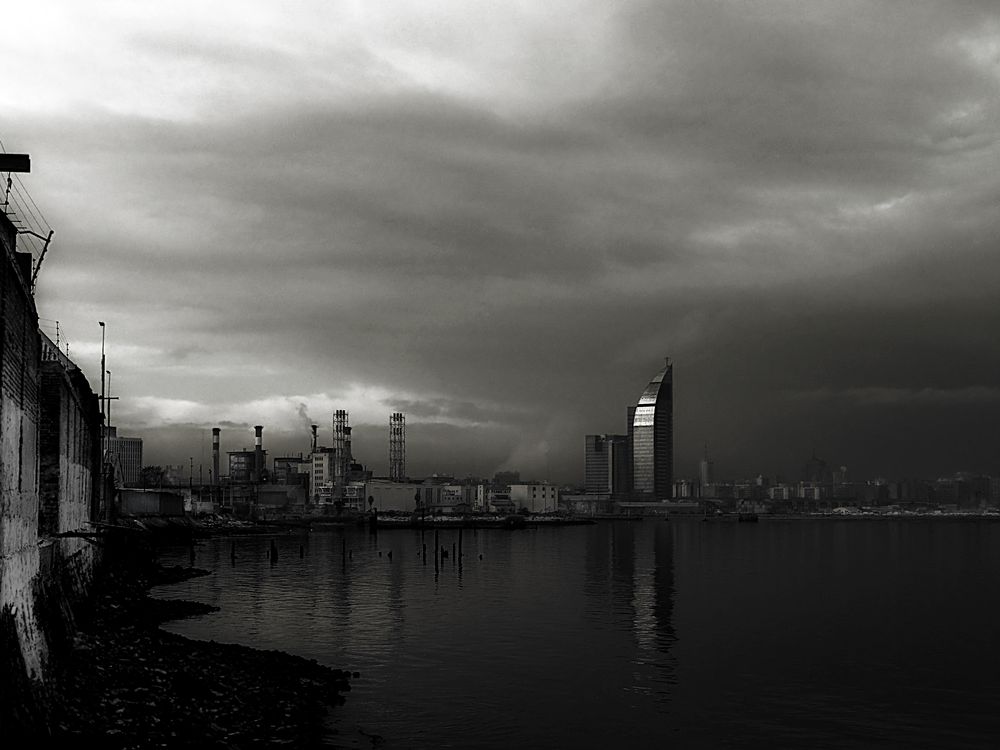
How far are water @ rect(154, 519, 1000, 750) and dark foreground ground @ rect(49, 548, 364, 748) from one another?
197 cm

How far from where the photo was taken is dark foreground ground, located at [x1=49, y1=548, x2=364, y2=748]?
28.9m

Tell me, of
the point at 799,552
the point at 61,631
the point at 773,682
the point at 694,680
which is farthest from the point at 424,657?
the point at 799,552

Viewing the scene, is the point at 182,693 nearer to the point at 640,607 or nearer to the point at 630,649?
the point at 630,649

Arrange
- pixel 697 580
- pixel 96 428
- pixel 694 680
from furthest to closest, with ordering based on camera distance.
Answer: pixel 697 580, pixel 96 428, pixel 694 680

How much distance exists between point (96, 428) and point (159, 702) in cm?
3823

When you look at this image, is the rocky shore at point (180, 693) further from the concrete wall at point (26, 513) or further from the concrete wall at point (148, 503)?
the concrete wall at point (148, 503)

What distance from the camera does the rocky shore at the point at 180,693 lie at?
28828 mm

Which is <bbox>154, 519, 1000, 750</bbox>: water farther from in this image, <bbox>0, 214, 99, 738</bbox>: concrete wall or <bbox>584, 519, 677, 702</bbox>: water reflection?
<bbox>0, 214, 99, 738</bbox>: concrete wall

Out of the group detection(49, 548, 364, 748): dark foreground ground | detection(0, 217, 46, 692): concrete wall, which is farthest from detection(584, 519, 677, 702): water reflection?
detection(0, 217, 46, 692): concrete wall

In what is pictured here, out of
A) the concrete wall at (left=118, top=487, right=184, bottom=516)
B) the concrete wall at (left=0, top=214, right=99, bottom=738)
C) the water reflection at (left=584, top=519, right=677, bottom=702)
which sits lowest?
the water reflection at (left=584, top=519, right=677, bottom=702)

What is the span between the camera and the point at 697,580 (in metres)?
101

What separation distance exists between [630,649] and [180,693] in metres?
28.7

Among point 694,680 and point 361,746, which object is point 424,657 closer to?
point 694,680

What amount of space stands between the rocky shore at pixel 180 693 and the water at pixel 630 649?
6.68ft
